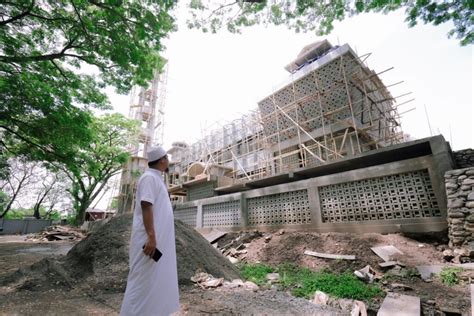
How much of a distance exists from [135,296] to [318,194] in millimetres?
7029

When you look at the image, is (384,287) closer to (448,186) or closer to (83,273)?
(448,186)

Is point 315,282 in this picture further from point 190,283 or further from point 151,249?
point 151,249

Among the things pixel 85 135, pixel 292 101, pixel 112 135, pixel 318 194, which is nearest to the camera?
pixel 318 194

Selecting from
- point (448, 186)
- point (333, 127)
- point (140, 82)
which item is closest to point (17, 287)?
point (140, 82)

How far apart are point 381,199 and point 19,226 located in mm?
33293

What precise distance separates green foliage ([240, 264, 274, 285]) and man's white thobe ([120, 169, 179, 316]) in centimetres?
330

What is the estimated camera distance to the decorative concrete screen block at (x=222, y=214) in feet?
35.3

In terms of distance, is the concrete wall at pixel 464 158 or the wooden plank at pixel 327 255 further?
the concrete wall at pixel 464 158

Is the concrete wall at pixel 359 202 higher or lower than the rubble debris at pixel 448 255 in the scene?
higher

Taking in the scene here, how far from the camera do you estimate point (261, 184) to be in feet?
37.1

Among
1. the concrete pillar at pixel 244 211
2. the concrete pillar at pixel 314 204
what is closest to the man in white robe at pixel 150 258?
the concrete pillar at pixel 314 204

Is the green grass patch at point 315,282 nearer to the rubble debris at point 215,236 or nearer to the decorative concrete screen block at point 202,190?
the rubble debris at point 215,236

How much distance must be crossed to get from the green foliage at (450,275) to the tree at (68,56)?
8.37 m

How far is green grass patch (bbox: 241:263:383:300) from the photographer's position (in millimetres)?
4035
